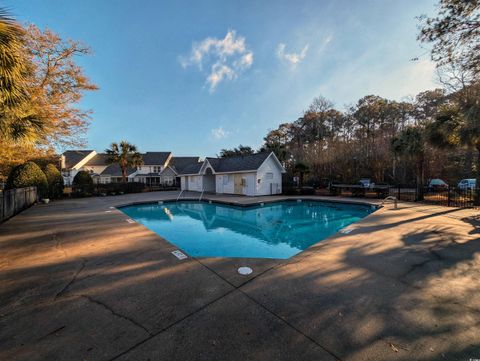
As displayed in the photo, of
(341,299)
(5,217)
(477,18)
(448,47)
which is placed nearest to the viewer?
(341,299)

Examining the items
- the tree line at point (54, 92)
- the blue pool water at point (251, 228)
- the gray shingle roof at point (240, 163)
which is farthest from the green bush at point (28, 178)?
the gray shingle roof at point (240, 163)

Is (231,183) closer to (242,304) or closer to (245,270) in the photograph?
(245,270)

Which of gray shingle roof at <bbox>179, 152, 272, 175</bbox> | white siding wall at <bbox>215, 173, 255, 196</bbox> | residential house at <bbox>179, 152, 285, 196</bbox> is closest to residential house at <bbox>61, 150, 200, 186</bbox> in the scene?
gray shingle roof at <bbox>179, 152, 272, 175</bbox>

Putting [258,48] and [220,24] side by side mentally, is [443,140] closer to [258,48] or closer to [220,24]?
[258,48]

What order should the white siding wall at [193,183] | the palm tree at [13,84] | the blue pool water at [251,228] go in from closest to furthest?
the palm tree at [13,84]
the blue pool water at [251,228]
the white siding wall at [193,183]

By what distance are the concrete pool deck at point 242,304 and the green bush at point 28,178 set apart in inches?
552

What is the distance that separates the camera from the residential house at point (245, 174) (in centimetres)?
1873

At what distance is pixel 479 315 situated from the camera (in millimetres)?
2504

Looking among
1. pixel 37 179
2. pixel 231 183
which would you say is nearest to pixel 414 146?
pixel 231 183

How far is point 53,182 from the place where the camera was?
1844 centimetres

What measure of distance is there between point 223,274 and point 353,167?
25.5m

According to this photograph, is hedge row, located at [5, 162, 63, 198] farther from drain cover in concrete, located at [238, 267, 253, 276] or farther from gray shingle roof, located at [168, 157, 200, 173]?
gray shingle roof, located at [168, 157, 200, 173]

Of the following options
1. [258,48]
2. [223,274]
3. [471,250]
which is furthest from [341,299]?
[258,48]

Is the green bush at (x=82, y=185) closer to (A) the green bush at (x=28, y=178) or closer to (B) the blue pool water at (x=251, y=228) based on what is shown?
(A) the green bush at (x=28, y=178)
